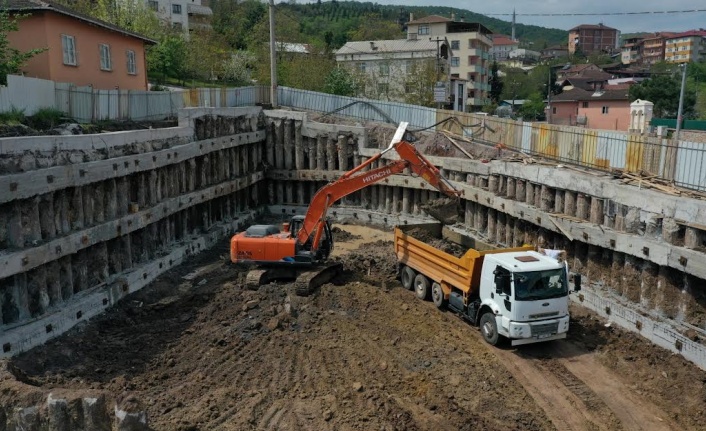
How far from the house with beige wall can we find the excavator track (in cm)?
1232

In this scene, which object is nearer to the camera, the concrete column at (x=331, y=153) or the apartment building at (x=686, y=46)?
the concrete column at (x=331, y=153)

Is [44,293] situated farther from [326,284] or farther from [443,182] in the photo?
[443,182]

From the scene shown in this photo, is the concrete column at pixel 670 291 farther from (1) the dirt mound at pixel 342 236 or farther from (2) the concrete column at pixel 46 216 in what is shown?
(2) the concrete column at pixel 46 216

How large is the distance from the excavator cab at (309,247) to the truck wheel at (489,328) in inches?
202

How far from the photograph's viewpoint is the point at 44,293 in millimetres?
13367

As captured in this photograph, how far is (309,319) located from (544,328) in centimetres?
544

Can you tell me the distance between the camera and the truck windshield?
1302 cm

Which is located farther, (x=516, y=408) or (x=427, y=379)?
(x=427, y=379)

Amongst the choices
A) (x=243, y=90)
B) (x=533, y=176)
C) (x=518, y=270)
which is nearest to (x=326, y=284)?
(x=518, y=270)

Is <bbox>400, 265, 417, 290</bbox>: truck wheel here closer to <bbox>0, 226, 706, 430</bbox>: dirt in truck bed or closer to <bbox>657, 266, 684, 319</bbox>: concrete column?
<bbox>0, 226, 706, 430</bbox>: dirt in truck bed

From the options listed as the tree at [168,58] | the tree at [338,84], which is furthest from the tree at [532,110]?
the tree at [168,58]

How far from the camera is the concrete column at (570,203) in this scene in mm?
16891

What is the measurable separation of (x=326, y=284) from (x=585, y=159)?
30.4 ft

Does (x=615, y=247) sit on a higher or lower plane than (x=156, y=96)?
lower
